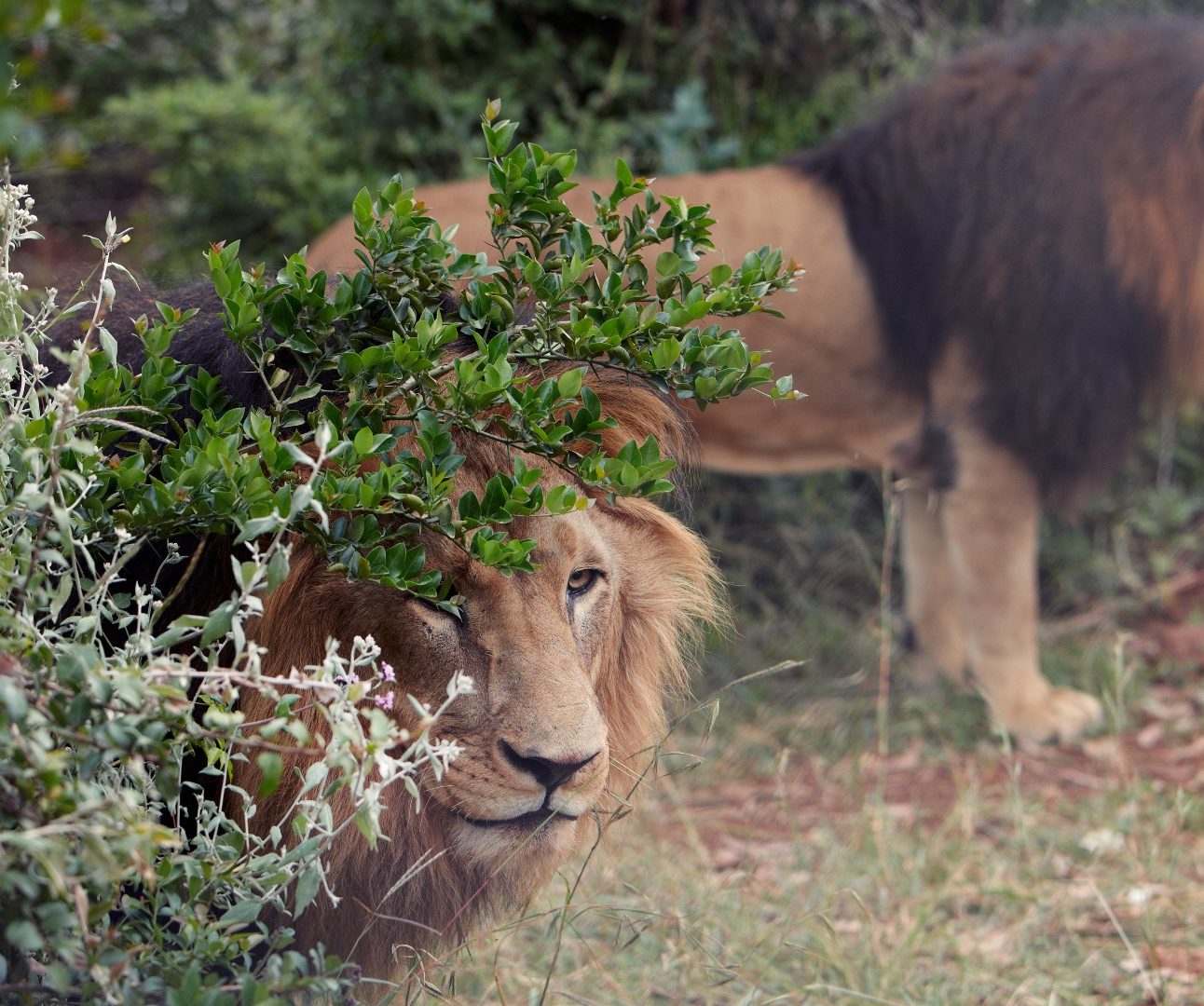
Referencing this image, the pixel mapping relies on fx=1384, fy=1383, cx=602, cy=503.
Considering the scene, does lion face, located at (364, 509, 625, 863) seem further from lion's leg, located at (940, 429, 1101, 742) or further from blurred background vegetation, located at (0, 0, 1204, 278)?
blurred background vegetation, located at (0, 0, 1204, 278)

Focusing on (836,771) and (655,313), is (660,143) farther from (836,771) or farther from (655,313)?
(655,313)

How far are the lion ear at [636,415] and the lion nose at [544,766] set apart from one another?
498mm

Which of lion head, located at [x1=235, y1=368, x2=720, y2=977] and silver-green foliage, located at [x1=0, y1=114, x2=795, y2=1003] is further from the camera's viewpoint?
lion head, located at [x1=235, y1=368, x2=720, y2=977]

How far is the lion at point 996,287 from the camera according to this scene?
402 centimetres

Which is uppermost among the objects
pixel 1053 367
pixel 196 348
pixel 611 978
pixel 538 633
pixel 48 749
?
pixel 196 348

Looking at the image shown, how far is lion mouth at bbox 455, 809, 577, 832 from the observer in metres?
1.72

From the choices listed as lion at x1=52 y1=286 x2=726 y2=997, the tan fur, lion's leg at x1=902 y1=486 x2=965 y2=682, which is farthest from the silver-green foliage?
lion's leg at x1=902 y1=486 x2=965 y2=682

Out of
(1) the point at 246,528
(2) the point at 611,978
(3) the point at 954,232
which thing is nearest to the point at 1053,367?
(3) the point at 954,232

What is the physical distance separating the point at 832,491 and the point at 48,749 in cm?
438

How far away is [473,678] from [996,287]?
9.20 feet

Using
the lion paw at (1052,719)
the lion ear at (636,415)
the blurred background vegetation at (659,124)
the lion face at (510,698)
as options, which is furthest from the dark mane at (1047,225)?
the lion face at (510,698)

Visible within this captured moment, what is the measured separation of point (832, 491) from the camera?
17.8 feet

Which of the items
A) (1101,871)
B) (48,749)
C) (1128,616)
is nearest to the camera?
(48,749)

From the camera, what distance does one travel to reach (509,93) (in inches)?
208
